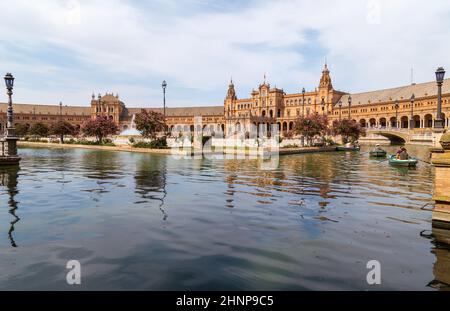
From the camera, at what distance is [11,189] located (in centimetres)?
1497

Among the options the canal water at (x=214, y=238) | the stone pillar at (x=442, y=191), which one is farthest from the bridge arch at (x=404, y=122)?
the stone pillar at (x=442, y=191)

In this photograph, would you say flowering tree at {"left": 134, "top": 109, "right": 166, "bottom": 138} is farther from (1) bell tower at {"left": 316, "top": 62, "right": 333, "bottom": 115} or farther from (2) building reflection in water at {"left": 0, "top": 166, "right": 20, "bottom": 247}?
(1) bell tower at {"left": 316, "top": 62, "right": 333, "bottom": 115}

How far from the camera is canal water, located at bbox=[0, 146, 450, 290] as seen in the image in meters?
6.05

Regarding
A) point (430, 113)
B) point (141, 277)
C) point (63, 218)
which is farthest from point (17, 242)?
point (430, 113)

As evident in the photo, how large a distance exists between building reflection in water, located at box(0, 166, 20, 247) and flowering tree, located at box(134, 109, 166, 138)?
75.8ft

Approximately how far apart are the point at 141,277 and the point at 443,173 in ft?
28.5

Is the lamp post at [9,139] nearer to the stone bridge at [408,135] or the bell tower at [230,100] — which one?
the stone bridge at [408,135]

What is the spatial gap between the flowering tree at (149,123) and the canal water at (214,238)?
30773 mm

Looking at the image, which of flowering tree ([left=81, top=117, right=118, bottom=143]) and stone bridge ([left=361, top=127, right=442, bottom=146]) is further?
stone bridge ([left=361, top=127, right=442, bottom=146])

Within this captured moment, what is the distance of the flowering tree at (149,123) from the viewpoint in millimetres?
45781

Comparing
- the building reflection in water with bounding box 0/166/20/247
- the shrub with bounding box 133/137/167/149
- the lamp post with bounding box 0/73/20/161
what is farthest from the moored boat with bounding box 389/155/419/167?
the lamp post with bounding box 0/73/20/161

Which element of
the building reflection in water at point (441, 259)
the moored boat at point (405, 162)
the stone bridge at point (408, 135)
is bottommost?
the building reflection in water at point (441, 259)

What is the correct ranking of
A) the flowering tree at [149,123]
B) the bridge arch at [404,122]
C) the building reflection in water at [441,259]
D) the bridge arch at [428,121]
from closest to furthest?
the building reflection in water at [441,259], the flowering tree at [149,123], the bridge arch at [428,121], the bridge arch at [404,122]
